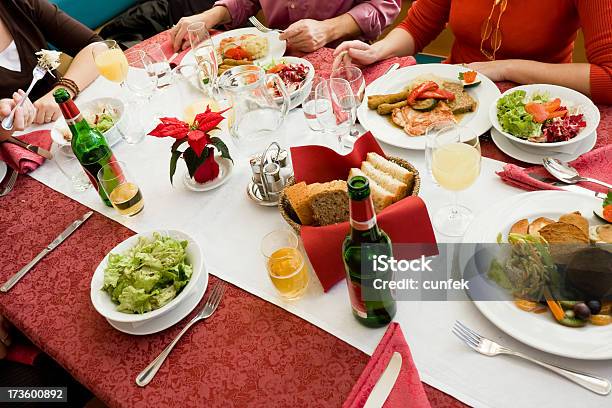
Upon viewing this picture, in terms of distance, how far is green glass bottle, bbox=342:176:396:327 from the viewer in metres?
0.73

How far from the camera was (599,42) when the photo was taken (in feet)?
4.45

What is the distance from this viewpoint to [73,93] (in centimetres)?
179

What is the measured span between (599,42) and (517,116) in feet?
1.37

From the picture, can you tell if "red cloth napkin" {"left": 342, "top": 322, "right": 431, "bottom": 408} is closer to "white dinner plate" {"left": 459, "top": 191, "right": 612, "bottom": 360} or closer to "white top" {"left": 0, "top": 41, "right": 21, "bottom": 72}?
"white dinner plate" {"left": 459, "top": 191, "right": 612, "bottom": 360}

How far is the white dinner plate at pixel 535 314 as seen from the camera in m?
0.76

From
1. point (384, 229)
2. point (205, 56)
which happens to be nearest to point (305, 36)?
point (205, 56)

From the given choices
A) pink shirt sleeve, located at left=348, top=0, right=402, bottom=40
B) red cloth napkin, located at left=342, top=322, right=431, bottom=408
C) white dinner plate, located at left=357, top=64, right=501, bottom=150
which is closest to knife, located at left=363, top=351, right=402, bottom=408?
red cloth napkin, located at left=342, top=322, right=431, bottom=408

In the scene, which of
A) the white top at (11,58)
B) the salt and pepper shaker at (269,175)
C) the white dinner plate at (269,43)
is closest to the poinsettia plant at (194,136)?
the salt and pepper shaker at (269,175)

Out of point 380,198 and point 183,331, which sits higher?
point 380,198

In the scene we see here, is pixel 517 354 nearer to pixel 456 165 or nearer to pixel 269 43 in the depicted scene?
pixel 456 165

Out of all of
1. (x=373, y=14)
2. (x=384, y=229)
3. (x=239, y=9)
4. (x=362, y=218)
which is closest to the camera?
(x=362, y=218)

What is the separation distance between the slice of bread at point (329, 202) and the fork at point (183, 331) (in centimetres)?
26

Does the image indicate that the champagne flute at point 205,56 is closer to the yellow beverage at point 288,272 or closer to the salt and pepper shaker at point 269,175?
the salt and pepper shaker at point 269,175

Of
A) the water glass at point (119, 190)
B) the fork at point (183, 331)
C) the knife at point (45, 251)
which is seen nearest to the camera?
the fork at point (183, 331)
